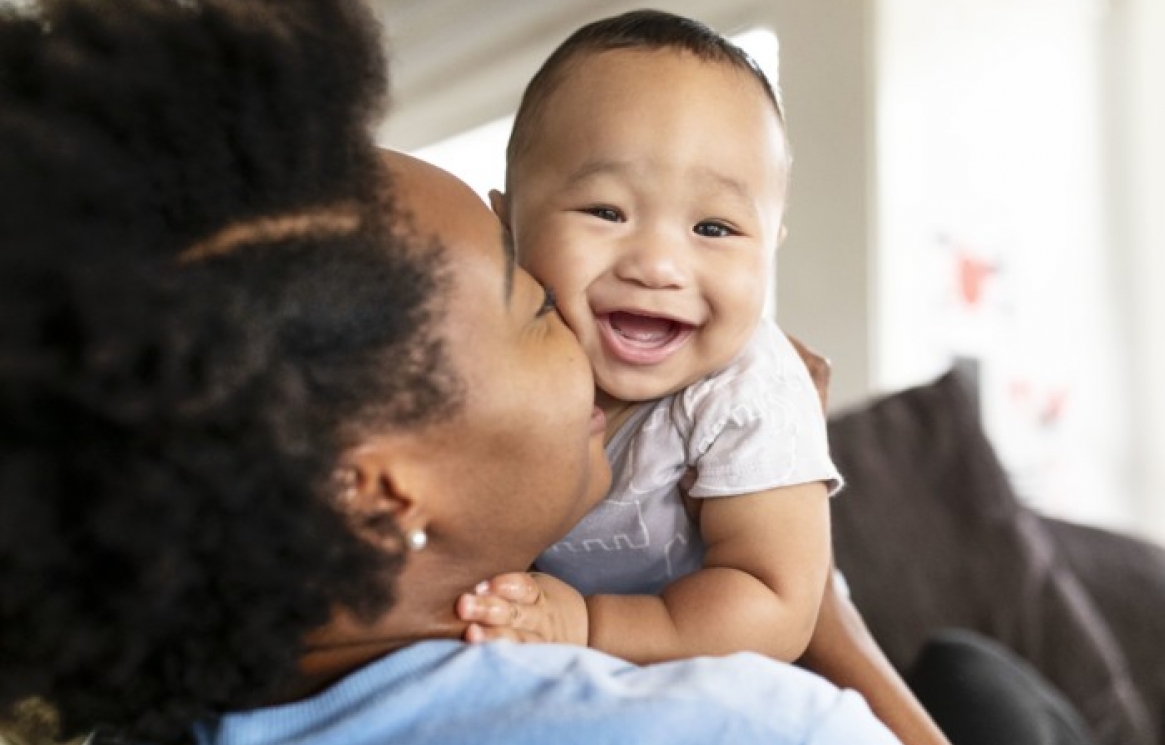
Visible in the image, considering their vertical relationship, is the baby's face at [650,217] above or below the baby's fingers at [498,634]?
above

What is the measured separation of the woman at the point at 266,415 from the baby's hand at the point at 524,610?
2 centimetres

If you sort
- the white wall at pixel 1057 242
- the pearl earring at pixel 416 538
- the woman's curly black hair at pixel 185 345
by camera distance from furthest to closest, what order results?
the white wall at pixel 1057 242, the pearl earring at pixel 416 538, the woman's curly black hair at pixel 185 345

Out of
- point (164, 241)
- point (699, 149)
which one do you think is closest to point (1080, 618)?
point (699, 149)

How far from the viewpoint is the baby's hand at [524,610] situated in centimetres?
76

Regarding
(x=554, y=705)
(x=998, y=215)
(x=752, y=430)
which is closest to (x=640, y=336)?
(x=752, y=430)

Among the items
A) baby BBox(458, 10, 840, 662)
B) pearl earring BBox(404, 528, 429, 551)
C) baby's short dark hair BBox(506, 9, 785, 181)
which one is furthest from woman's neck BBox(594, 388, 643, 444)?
pearl earring BBox(404, 528, 429, 551)

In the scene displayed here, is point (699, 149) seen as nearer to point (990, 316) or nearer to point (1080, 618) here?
point (1080, 618)

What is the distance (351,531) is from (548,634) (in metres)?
0.18

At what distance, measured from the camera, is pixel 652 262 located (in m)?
0.92

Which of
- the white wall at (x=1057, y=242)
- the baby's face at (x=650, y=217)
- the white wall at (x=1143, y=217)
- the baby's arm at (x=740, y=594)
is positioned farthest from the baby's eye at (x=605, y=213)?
the white wall at (x=1143, y=217)

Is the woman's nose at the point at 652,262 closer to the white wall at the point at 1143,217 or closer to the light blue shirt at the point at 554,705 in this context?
the light blue shirt at the point at 554,705

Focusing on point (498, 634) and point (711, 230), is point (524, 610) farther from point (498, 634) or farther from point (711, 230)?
point (711, 230)

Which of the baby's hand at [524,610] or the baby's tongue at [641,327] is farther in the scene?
the baby's tongue at [641,327]

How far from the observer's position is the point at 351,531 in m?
0.67
